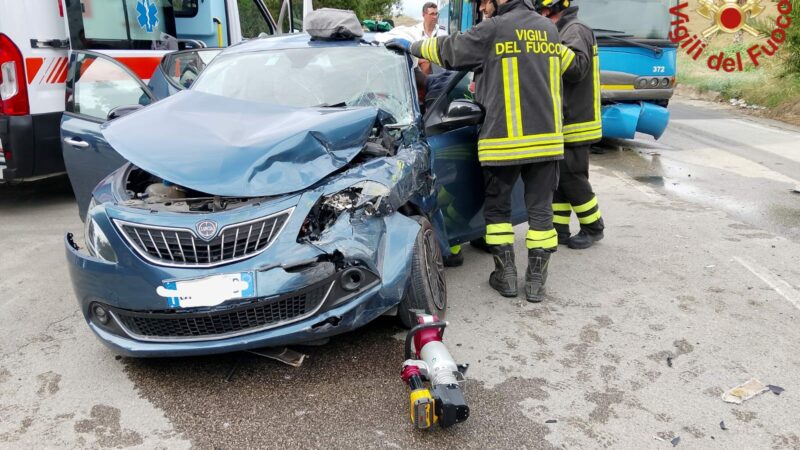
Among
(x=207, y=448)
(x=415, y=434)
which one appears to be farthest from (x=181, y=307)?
(x=415, y=434)

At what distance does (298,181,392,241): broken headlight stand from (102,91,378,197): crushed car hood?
0.45 ft

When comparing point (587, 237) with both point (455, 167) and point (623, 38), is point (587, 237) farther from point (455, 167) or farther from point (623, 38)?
point (623, 38)

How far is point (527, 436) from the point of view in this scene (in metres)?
2.95

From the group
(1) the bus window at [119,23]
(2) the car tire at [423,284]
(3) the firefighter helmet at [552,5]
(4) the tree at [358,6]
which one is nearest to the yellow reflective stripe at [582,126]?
(3) the firefighter helmet at [552,5]

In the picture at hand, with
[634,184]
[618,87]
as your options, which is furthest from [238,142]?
[618,87]

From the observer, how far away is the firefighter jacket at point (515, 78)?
4.25m

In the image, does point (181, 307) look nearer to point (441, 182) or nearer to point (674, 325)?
point (441, 182)

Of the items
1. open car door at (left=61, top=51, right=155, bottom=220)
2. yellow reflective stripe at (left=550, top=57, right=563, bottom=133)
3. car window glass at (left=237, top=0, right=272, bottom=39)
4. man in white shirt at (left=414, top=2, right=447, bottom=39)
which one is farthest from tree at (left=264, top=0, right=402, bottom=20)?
yellow reflective stripe at (left=550, top=57, right=563, bottom=133)

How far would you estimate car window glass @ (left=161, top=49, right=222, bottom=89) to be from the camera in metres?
5.82

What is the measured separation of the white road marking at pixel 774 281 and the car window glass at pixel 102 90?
15.7ft

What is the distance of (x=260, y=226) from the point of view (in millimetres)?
3139

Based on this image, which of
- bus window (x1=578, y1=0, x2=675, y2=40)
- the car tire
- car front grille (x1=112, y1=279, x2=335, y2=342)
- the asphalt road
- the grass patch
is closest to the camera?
the asphalt road

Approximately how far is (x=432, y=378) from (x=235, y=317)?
891mm

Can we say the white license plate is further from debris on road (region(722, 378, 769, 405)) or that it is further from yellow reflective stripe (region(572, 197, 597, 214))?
yellow reflective stripe (region(572, 197, 597, 214))
